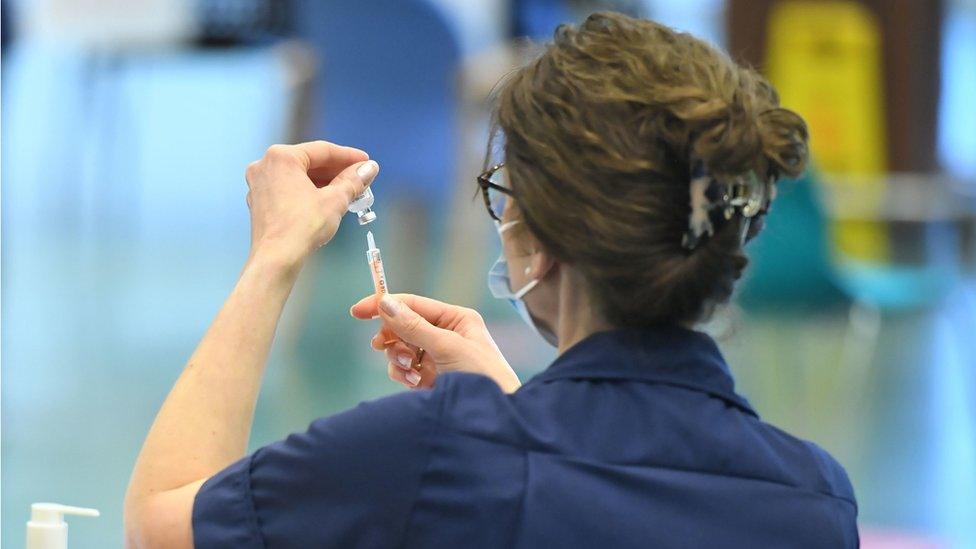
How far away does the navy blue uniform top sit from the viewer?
782 mm

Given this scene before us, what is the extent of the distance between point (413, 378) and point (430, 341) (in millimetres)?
103

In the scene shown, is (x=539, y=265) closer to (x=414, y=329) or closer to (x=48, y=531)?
(x=414, y=329)

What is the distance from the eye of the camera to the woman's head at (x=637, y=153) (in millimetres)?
815

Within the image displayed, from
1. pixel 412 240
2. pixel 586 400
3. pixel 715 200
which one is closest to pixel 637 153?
pixel 715 200

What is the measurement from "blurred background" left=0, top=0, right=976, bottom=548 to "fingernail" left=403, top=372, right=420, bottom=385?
0.27 metres

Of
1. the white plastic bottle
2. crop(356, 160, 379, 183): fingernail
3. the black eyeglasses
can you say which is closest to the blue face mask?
the black eyeglasses

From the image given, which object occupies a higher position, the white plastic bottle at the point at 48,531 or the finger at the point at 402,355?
the finger at the point at 402,355

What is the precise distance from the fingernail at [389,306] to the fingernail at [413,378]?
10 centimetres

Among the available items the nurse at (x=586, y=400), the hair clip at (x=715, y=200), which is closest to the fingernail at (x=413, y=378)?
the nurse at (x=586, y=400)

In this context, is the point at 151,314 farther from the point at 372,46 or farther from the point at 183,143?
the point at 183,143

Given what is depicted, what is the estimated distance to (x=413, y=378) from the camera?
1104mm

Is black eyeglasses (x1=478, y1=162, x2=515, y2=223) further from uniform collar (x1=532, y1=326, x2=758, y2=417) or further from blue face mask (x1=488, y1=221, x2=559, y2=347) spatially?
uniform collar (x1=532, y1=326, x2=758, y2=417)

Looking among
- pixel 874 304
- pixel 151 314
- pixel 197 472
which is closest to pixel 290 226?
pixel 197 472

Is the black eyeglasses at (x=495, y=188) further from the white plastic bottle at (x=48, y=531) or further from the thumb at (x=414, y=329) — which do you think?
the white plastic bottle at (x=48, y=531)
